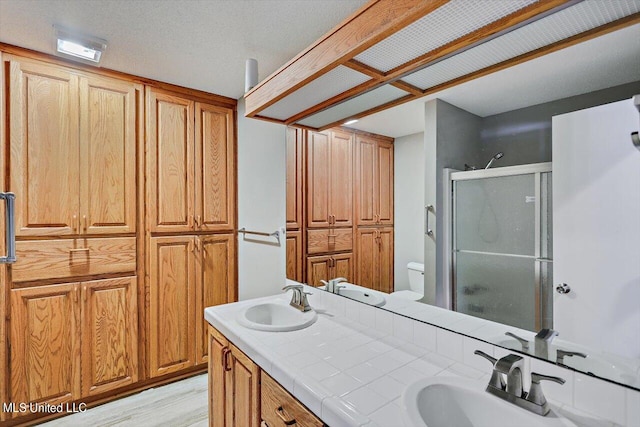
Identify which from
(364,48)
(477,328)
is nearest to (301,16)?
(364,48)

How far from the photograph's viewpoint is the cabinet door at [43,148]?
1863 millimetres

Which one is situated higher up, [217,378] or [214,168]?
[214,168]

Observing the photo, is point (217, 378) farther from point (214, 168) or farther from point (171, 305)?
point (214, 168)

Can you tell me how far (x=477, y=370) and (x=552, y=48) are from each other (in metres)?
1.02

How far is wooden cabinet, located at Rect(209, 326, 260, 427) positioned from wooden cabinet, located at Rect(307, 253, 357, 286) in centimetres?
59

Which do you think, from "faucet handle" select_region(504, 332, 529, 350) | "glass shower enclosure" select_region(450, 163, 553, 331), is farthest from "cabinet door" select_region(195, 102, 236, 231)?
"faucet handle" select_region(504, 332, 529, 350)

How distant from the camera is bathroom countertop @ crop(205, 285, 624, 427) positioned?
88cm

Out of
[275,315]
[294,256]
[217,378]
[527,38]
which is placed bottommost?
[217,378]

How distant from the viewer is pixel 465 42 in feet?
3.42

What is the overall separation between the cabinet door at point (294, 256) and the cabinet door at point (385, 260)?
60cm

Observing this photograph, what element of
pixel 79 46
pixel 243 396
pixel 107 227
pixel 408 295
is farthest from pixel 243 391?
pixel 79 46

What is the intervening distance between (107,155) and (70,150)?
20cm

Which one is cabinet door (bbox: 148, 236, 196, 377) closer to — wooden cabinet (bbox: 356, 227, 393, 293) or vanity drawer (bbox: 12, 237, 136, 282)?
vanity drawer (bbox: 12, 237, 136, 282)

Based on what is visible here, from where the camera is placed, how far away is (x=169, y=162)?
7.80ft
